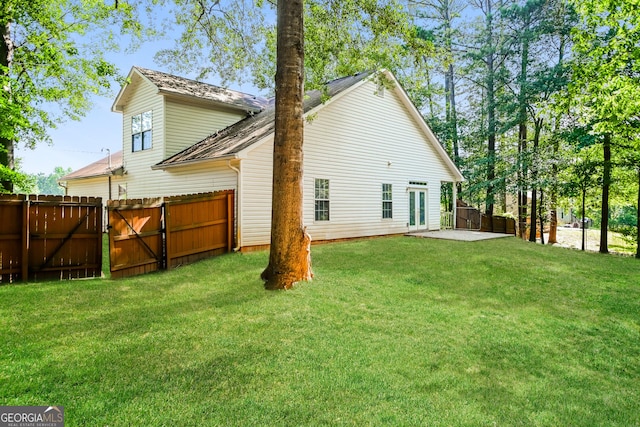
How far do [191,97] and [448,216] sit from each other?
42.1ft

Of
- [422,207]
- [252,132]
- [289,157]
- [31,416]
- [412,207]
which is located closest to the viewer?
[31,416]

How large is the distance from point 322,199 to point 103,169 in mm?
12661

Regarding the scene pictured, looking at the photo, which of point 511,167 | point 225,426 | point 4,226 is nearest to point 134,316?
point 225,426

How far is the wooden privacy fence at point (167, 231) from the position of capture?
6.67 m

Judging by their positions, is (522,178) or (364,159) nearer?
(364,159)

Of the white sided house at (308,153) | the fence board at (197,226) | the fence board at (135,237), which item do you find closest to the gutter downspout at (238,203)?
the white sided house at (308,153)

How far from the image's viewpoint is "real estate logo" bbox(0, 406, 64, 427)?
2359mm

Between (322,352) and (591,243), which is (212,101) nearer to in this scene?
(322,352)

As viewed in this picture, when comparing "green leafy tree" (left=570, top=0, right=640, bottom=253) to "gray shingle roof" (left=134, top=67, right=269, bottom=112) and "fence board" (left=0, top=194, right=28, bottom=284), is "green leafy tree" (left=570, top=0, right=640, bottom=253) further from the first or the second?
"fence board" (left=0, top=194, right=28, bottom=284)

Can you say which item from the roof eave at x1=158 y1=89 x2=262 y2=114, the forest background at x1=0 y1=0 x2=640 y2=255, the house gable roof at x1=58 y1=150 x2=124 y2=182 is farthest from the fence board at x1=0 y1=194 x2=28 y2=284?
the house gable roof at x1=58 y1=150 x2=124 y2=182

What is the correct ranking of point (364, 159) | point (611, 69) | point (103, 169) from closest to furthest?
point (611, 69) < point (364, 159) < point (103, 169)

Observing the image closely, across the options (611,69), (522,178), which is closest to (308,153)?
(611,69)

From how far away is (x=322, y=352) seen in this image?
3.50 meters

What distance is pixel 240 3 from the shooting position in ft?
32.8
